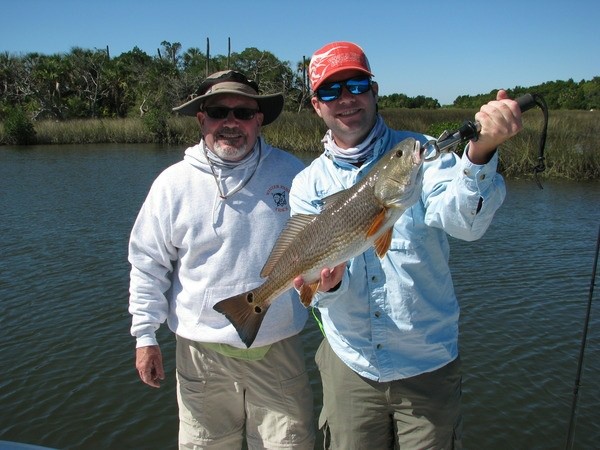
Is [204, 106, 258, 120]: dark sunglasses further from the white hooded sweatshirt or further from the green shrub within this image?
the green shrub

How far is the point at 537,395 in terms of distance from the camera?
6988mm

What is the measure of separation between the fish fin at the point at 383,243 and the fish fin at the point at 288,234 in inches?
18.1

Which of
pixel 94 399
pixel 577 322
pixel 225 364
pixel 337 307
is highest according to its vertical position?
pixel 337 307

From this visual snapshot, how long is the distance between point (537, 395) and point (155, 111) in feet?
151

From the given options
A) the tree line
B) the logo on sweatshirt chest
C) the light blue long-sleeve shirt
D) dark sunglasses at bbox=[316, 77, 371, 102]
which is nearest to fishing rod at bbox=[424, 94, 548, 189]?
the light blue long-sleeve shirt

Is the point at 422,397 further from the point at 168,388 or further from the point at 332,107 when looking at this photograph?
the point at 168,388

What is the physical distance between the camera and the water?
648cm

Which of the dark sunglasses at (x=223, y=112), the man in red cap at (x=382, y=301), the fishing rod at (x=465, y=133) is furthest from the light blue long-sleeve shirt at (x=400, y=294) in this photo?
the dark sunglasses at (x=223, y=112)

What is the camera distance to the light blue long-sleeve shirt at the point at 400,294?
2.87 m

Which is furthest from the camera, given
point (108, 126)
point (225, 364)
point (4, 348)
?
point (108, 126)

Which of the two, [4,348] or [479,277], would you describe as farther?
[479,277]

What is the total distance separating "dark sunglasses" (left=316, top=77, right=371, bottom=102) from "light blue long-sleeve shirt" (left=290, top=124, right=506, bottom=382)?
0.32 metres

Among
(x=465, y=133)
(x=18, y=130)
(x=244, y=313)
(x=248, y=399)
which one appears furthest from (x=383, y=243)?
(x=18, y=130)

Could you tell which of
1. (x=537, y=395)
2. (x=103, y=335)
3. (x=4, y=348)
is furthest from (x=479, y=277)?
(x=4, y=348)
